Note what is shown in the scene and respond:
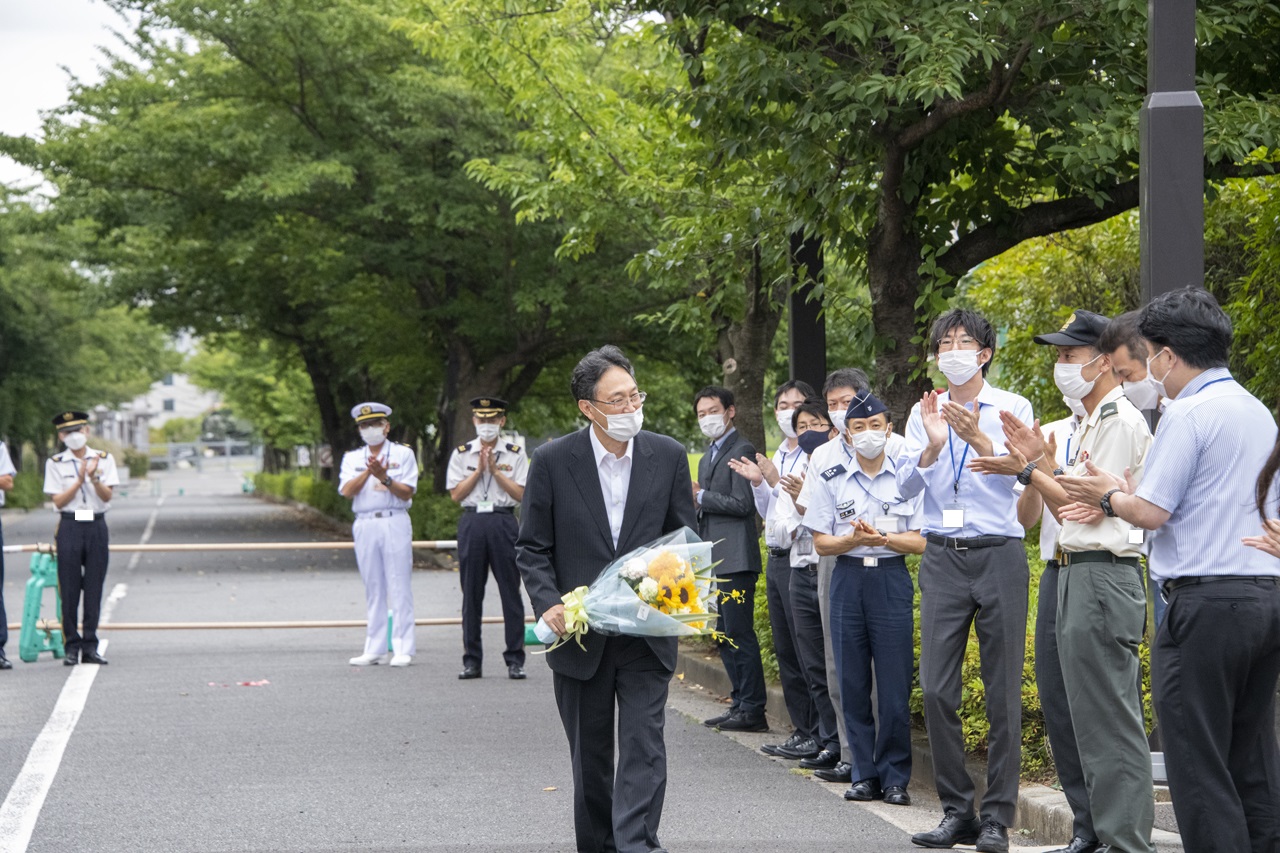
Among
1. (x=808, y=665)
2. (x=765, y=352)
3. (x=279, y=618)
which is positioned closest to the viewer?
(x=808, y=665)

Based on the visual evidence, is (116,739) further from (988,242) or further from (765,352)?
(765,352)

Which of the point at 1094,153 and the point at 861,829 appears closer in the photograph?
the point at 861,829

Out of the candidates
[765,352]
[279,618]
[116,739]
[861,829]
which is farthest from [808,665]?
[279,618]

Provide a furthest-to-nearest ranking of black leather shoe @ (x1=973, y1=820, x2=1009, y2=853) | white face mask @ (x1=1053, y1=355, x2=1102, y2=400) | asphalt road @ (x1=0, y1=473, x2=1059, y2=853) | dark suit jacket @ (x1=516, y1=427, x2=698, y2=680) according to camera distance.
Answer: asphalt road @ (x1=0, y1=473, x2=1059, y2=853)
black leather shoe @ (x1=973, y1=820, x2=1009, y2=853)
white face mask @ (x1=1053, y1=355, x2=1102, y2=400)
dark suit jacket @ (x1=516, y1=427, x2=698, y2=680)

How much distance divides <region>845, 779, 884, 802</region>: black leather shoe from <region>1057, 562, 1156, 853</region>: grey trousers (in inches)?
76.2

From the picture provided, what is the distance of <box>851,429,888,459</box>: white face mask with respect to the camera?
7.28m

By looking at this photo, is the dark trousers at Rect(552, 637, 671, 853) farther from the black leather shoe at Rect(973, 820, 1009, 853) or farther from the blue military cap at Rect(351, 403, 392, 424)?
the blue military cap at Rect(351, 403, 392, 424)

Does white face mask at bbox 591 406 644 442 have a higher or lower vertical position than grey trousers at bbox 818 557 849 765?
higher

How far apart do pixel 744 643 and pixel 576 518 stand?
389cm

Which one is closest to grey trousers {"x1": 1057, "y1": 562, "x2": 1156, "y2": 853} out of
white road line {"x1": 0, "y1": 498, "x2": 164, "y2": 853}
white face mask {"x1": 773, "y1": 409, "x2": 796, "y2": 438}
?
white face mask {"x1": 773, "y1": 409, "x2": 796, "y2": 438}

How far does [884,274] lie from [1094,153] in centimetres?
189

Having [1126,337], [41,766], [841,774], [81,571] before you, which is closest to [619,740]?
[1126,337]

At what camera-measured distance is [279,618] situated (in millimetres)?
17734

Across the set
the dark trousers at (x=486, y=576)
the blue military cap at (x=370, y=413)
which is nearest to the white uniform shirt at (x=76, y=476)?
the blue military cap at (x=370, y=413)
